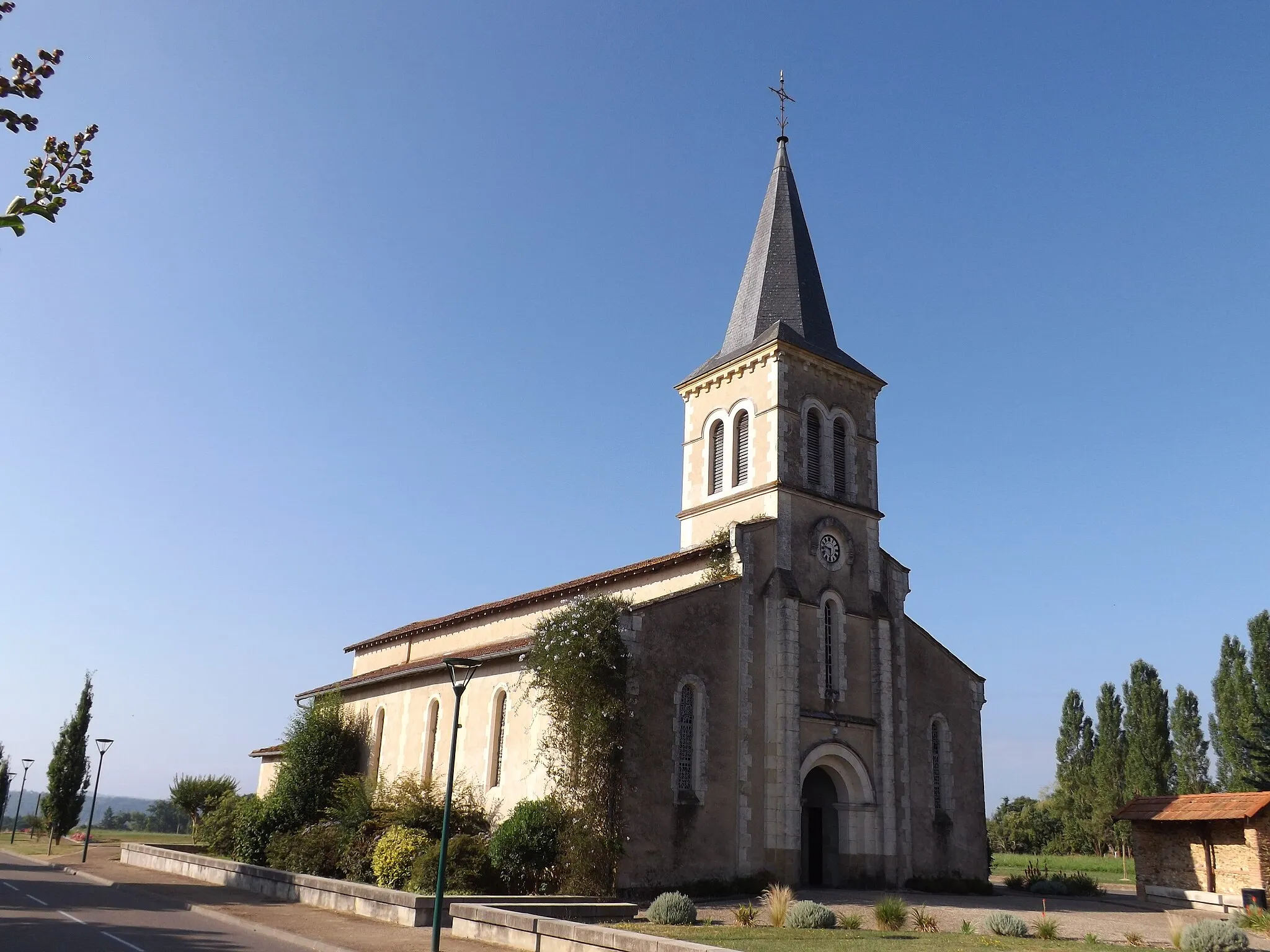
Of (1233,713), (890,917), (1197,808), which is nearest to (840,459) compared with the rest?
(1197,808)

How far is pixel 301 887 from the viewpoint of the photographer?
72.7 feet

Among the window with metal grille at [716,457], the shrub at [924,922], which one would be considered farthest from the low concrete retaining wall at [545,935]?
the window with metal grille at [716,457]

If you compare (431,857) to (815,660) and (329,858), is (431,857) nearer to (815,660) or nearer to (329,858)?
(329,858)

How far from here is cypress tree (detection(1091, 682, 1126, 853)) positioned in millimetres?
57250

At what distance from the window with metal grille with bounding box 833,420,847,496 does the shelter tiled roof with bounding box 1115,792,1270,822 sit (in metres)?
12.4

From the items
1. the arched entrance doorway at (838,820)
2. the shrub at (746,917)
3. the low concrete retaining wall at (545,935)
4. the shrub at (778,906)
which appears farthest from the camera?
the arched entrance doorway at (838,820)

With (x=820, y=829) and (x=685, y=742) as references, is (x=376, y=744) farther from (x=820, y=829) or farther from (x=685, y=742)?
(x=820, y=829)

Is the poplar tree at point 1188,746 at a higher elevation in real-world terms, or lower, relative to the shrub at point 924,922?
higher

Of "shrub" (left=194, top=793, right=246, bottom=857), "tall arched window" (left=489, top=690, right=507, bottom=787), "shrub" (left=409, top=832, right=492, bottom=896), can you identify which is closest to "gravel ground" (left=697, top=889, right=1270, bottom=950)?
"shrub" (left=409, top=832, right=492, bottom=896)

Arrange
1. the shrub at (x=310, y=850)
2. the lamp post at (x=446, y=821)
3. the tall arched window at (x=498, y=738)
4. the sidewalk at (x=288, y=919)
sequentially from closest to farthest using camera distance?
the lamp post at (x=446, y=821) < the sidewalk at (x=288, y=919) < the shrub at (x=310, y=850) < the tall arched window at (x=498, y=738)

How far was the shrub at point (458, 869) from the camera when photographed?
20.6m

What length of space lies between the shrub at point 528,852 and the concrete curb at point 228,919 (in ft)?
17.4

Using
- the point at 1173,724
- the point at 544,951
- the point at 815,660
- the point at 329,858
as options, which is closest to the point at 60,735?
the point at 329,858

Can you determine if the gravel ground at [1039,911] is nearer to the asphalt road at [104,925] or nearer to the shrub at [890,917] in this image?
the shrub at [890,917]
